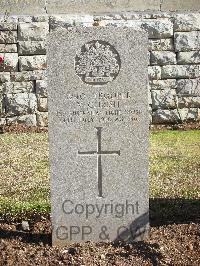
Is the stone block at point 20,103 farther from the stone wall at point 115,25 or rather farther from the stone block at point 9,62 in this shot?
the stone block at point 9,62

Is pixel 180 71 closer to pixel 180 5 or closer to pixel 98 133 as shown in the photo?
pixel 180 5

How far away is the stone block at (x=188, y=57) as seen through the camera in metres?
8.52

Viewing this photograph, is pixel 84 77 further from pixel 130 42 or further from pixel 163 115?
pixel 163 115

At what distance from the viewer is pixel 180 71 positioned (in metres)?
8.55

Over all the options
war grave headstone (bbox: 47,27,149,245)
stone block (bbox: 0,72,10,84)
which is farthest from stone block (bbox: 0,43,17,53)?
war grave headstone (bbox: 47,27,149,245)

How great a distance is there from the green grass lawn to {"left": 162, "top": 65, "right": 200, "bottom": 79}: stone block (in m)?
0.95

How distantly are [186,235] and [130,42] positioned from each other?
1415 millimetres

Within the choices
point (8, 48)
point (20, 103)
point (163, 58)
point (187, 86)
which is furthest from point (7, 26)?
point (187, 86)

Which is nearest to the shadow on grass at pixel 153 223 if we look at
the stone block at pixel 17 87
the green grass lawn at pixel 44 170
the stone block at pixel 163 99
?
the green grass lawn at pixel 44 170

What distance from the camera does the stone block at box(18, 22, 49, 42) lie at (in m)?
8.30

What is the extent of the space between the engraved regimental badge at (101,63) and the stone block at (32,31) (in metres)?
5.04

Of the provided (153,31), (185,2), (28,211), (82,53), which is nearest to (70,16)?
(153,31)

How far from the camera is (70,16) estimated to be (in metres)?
8.31

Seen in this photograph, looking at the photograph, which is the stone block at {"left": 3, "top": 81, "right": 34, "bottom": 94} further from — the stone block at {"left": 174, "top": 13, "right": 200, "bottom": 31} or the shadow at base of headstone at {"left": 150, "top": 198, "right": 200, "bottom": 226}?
the shadow at base of headstone at {"left": 150, "top": 198, "right": 200, "bottom": 226}
